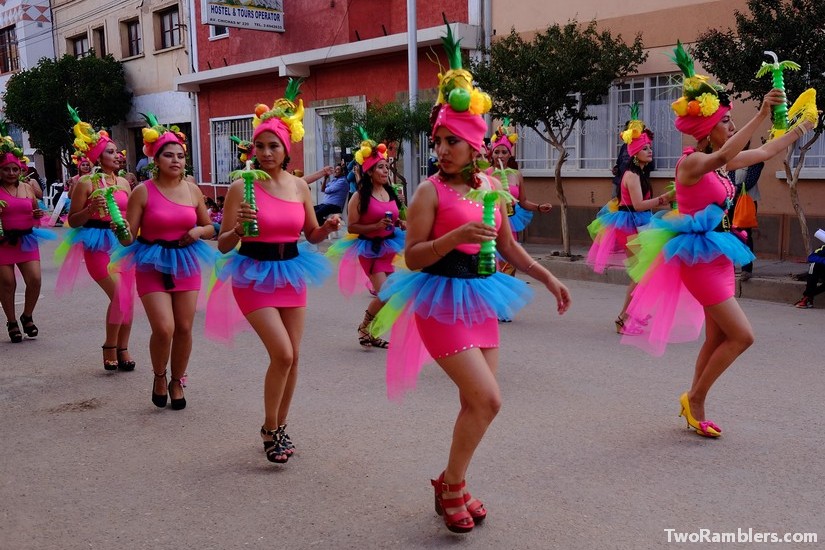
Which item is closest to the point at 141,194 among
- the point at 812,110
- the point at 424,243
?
the point at 424,243

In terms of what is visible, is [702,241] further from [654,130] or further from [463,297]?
[654,130]

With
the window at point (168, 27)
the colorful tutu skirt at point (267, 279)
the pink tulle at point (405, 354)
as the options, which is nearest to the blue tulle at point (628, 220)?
the colorful tutu skirt at point (267, 279)

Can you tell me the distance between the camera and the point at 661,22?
1409 centimetres

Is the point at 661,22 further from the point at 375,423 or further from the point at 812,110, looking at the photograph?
the point at 375,423

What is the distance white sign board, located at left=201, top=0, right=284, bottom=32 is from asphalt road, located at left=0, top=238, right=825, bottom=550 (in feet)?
48.9

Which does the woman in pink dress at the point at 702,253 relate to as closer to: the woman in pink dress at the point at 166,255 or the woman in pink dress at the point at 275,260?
the woman in pink dress at the point at 275,260

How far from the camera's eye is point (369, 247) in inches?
307

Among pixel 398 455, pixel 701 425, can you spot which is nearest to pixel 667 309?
pixel 701 425

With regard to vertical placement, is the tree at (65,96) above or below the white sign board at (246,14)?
below

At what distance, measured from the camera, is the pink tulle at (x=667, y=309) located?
5.31 m

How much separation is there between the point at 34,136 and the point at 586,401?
1141 inches

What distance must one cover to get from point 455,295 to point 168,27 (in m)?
27.2

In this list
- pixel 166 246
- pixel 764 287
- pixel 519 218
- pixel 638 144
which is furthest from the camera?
pixel 764 287

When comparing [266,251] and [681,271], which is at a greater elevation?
[266,251]
